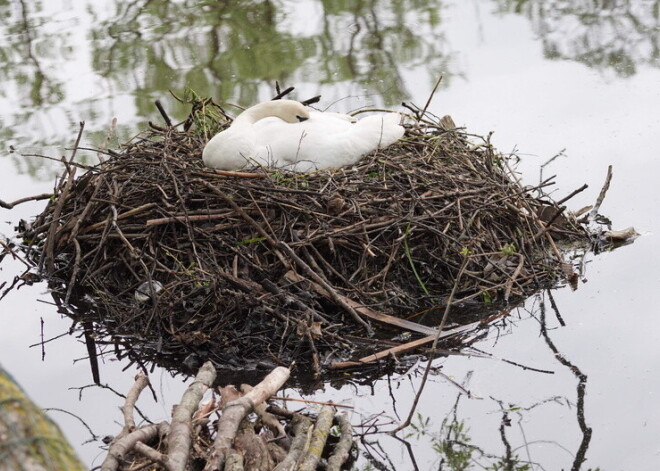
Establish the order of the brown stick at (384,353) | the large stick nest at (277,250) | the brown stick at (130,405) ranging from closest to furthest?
the brown stick at (130,405)
the brown stick at (384,353)
the large stick nest at (277,250)

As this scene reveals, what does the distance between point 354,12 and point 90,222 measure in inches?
268

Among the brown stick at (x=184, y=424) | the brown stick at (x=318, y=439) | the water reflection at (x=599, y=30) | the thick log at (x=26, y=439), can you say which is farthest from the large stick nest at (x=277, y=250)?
the water reflection at (x=599, y=30)

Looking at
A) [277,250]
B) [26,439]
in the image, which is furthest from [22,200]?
[26,439]

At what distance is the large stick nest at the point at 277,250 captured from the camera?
510 cm

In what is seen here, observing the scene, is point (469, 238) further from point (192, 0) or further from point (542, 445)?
point (192, 0)

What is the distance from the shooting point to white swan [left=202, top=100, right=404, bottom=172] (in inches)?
225

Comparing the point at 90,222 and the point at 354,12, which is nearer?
the point at 90,222

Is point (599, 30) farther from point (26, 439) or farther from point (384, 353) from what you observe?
point (26, 439)

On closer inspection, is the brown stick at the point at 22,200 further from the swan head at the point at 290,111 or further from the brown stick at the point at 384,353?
the brown stick at the point at 384,353

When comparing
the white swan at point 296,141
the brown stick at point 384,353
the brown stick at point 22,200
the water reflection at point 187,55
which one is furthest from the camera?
the water reflection at point 187,55

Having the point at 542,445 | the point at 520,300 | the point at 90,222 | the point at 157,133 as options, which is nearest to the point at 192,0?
the point at 157,133

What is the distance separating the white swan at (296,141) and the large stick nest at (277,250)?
0.10 m

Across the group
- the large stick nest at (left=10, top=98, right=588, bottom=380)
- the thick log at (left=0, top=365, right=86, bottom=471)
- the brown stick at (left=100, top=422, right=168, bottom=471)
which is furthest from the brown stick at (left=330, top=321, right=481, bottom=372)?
the thick log at (left=0, top=365, right=86, bottom=471)

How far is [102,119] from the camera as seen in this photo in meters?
9.59
